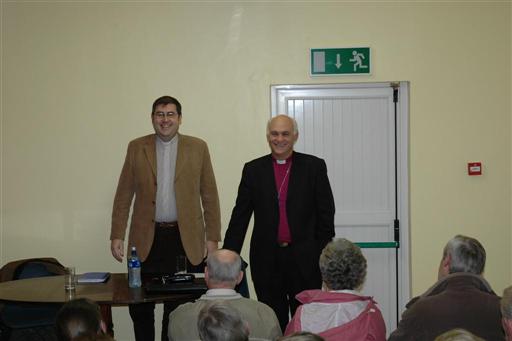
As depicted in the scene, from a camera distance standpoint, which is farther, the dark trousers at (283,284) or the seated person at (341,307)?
the dark trousers at (283,284)

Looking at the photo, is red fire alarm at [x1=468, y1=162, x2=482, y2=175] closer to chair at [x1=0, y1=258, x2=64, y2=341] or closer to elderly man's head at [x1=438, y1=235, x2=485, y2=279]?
elderly man's head at [x1=438, y1=235, x2=485, y2=279]

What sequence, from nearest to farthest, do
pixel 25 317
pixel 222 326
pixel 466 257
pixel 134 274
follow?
pixel 222 326 < pixel 466 257 < pixel 134 274 < pixel 25 317

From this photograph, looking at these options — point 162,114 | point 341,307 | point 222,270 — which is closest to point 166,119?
point 162,114

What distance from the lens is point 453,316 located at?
2.61 m

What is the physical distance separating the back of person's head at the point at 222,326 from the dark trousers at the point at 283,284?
195 cm

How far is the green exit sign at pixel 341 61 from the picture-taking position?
5352 millimetres

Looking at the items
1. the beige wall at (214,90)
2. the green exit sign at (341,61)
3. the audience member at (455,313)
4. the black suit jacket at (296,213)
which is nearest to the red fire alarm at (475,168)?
the beige wall at (214,90)

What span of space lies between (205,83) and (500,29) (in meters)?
2.40

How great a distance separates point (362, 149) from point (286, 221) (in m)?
1.62

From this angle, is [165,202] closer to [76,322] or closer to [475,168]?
[76,322]

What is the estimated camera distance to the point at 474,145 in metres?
5.41

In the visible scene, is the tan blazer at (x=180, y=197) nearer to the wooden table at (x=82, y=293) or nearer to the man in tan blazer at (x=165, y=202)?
the man in tan blazer at (x=165, y=202)

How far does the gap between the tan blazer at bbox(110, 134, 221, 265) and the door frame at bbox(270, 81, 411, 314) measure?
1.11 meters

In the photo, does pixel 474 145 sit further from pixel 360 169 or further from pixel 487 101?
pixel 360 169
